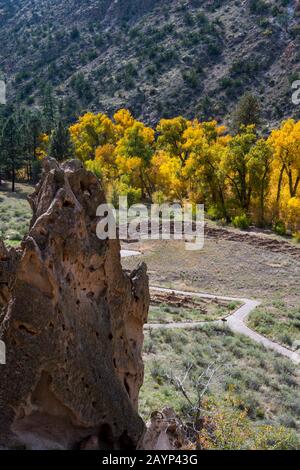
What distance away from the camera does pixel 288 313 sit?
31.6 meters

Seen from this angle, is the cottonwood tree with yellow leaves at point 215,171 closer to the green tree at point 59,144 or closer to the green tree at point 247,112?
the green tree at point 59,144

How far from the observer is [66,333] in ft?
28.5

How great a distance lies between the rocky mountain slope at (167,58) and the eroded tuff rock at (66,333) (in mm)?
76725

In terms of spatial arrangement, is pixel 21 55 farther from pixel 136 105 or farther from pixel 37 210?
pixel 37 210

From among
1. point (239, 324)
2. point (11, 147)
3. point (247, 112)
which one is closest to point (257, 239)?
point (239, 324)

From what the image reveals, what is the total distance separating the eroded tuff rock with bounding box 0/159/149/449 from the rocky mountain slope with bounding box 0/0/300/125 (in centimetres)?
7672

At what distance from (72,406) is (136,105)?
88.6m

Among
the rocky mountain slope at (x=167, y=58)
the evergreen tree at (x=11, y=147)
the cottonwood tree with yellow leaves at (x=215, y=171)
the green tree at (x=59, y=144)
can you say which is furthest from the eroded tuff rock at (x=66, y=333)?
the rocky mountain slope at (x=167, y=58)

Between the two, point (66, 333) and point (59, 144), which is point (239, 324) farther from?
point (59, 144)

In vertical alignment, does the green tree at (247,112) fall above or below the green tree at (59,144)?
above

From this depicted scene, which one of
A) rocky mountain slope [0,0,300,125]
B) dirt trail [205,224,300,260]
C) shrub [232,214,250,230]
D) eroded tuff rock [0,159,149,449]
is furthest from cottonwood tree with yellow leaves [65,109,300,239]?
eroded tuff rock [0,159,149,449]

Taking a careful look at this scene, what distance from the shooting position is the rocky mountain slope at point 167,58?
297ft

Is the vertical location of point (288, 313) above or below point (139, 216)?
below

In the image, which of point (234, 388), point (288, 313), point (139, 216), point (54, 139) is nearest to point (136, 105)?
point (54, 139)
